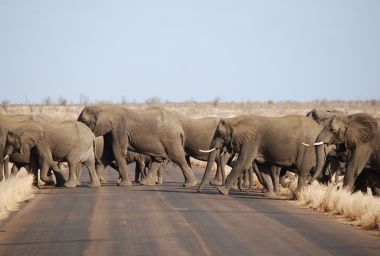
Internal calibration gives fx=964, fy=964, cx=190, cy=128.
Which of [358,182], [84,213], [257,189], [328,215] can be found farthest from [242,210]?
[257,189]

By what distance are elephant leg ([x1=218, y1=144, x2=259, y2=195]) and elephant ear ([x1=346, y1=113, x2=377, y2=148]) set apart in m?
2.58

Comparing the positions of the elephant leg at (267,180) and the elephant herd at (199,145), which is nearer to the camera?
the elephant herd at (199,145)

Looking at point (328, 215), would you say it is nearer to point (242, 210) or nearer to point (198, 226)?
point (242, 210)

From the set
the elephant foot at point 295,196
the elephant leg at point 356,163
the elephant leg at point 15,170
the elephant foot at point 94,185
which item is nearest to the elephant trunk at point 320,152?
the elephant foot at point 295,196

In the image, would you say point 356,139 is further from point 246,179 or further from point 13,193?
point 13,193

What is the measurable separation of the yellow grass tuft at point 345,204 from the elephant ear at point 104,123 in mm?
8593

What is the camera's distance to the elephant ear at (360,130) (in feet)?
70.5

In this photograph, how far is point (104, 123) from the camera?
2853cm

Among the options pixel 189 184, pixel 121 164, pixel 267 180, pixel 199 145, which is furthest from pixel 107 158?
pixel 267 180

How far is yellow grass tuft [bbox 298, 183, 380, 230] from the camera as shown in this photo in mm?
15781

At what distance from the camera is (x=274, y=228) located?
15250mm

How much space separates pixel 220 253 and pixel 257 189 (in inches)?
551

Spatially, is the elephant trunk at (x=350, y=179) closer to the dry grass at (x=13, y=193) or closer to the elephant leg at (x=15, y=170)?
the dry grass at (x=13, y=193)

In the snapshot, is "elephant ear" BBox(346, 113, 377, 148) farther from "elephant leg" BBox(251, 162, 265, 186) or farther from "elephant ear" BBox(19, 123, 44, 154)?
"elephant ear" BBox(19, 123, 44, 154)
